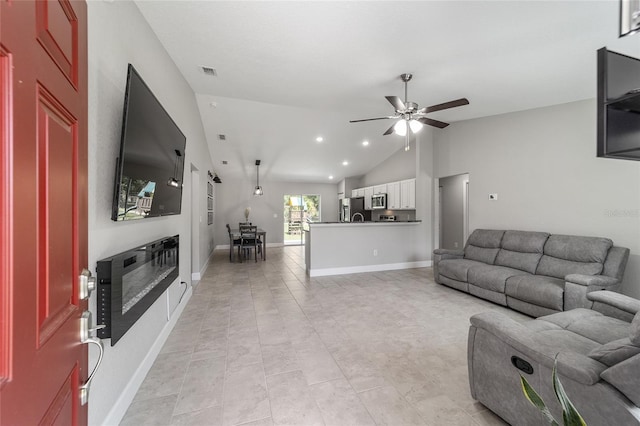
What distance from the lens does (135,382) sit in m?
1.89

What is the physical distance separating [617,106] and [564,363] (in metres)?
1.21

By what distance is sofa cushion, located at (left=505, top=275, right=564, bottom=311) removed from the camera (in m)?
2.88

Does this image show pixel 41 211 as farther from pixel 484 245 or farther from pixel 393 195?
pixel 393 195

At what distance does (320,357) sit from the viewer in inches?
91.0

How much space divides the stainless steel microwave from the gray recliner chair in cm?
514

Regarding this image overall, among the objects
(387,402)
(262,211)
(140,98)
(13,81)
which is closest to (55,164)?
(13,81)

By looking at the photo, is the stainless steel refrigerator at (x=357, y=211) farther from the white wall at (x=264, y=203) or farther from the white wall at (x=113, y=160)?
the white wall at (x=113, y=160)

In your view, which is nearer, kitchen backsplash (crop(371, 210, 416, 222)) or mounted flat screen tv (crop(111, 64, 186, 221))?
mounted flat screen tv (crop(111, 64, 186, 221))

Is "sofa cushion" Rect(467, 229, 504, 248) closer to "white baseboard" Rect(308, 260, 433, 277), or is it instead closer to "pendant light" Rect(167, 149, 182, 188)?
"white baseboard" Rect(308, 260, 433, 277)

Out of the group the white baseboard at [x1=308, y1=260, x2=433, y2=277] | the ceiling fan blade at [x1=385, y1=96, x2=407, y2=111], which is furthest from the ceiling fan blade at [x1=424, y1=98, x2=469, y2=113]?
the white baseboard at [x1=308, y1=260, x2=433, y2=277]

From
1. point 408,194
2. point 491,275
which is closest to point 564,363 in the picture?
point 491,275

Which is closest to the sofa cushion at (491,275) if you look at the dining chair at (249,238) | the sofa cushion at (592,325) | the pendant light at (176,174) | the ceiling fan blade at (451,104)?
the sofa cushion at (592,325)

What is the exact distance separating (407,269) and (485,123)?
326cm

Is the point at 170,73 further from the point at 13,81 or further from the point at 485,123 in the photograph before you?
the point at 485,123
